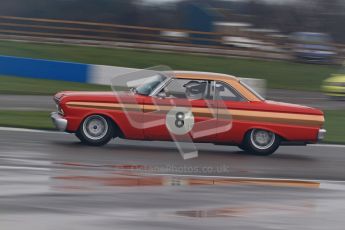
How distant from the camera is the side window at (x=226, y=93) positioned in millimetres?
12781

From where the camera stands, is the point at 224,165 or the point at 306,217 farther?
the point at 224,165

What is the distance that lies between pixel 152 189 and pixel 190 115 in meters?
3.62

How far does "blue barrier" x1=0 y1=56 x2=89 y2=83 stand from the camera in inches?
1081

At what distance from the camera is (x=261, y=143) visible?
1296cm

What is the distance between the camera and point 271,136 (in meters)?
13.0

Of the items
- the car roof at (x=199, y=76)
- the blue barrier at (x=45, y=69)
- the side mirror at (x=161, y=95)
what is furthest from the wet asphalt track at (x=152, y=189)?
the blue barrier at (x=45, y=69)

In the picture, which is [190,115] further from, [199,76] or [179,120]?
[199,76]

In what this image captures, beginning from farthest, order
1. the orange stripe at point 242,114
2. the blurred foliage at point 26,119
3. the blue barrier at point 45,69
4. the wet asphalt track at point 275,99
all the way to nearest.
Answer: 1. the blue barrier at point 45,69
2. the wet asphalt track at point 275,99
3. the blurred foliage at point 26,119
4. the orange stripe at point 242,114

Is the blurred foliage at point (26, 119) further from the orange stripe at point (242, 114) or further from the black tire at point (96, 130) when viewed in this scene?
the orange stripe at point (242, 114)

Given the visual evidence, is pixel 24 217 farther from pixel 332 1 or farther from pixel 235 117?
pixel 332 1

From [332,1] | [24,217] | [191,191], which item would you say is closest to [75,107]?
[191,191]

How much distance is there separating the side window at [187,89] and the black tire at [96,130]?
1103 mm

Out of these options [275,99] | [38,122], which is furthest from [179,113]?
[275,99]

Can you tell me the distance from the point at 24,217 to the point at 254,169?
5.01 meters
